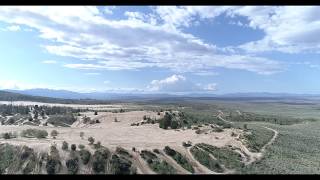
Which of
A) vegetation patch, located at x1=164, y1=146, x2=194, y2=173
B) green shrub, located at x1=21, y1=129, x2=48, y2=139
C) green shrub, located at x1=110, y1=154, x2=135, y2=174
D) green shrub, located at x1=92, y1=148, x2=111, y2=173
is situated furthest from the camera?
green shrub, located at x1=21, y1=129, x2=48, y2=139

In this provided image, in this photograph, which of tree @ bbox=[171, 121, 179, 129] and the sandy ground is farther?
tree @ bbox=[171, 121, 179, 129]

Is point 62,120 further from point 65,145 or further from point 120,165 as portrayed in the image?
point 120,165

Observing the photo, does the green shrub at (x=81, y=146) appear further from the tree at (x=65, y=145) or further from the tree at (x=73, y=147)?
the tree at (x=65, y=145)

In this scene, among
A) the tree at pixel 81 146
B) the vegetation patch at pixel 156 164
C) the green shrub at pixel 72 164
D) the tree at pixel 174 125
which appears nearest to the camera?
the green shrub at pixel 72 164

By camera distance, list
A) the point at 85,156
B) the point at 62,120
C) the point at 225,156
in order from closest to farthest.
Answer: the point at 85,156 → the point at 225,156 → the point at 62,120

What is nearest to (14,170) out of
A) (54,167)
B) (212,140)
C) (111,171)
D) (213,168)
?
(54,167)

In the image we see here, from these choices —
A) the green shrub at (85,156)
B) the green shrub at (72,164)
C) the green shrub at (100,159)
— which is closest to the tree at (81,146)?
the green shrub at (85,156)

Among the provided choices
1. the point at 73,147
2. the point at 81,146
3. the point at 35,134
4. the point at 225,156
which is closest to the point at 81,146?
the point at 81,146

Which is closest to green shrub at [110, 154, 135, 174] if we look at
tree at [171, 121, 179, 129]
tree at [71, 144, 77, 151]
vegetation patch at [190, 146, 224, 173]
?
tree at [71, 144, 77, 151]

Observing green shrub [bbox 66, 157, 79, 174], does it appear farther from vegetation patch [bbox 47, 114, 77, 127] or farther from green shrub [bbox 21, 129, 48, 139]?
vegetation patch [bbox 47, 114, 77, 127]

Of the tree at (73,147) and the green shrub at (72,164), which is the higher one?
the tree at (73,147)

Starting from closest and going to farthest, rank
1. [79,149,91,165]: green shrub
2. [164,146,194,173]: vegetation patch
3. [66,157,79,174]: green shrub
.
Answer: [66,157,79,174]: green shrub
[79,149,91,165]: green shrub
[164,146,194,173]: vegetation patch
